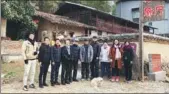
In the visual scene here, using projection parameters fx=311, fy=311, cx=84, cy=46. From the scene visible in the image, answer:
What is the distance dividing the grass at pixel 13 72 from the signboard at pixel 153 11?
5.42 m

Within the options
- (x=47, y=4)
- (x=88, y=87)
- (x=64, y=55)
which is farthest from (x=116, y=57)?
(x=47, y=4)

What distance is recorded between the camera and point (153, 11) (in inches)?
532

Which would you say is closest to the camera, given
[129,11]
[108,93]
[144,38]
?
[108,93]

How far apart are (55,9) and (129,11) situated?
839 centimetres

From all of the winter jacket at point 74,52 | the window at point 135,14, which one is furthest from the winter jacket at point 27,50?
the window at point 135,14

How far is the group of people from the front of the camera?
1033 centimetres

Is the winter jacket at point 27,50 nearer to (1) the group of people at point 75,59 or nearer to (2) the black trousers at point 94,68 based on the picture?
(1) the group of people at point 75,59

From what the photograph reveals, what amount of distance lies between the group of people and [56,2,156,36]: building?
563 inches

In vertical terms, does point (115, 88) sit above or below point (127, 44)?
below

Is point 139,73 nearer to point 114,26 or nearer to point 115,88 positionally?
point 115,88

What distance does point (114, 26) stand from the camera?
A: 2967cm

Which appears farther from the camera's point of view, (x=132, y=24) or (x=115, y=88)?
(x=132, y=24)

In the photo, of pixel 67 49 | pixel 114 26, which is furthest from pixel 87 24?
pixel 67 49

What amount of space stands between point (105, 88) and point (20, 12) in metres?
13.0
